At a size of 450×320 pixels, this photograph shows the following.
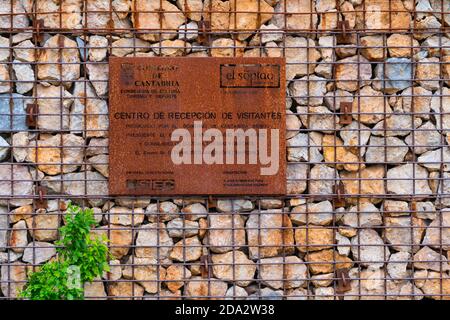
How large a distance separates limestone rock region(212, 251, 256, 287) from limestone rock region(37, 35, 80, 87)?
1.72 metres

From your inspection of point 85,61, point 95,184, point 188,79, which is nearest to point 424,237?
point 188,79

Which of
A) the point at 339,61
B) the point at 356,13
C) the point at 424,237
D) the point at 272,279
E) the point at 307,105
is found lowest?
the point at 272,279

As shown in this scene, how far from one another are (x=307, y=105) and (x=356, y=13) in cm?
79

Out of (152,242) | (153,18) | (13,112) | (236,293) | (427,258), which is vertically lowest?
(236,293)

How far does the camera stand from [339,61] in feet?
15.9

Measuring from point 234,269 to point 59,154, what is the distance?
1525 mm

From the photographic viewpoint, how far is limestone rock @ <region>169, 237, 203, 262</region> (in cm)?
474

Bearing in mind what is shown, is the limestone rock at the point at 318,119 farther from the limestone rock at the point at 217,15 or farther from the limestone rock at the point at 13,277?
the limestone rock at the point at 13,277

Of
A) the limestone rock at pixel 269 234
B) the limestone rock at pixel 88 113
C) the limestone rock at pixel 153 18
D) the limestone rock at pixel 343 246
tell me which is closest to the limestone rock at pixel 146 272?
the limestone rock at pixel 269 234

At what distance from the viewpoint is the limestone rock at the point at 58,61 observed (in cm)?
480

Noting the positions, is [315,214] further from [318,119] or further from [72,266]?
[72,266]

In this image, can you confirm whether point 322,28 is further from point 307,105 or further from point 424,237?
point 424,237

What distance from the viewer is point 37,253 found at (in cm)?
473

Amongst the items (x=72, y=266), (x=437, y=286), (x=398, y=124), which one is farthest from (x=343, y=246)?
(x=72, y=266)
